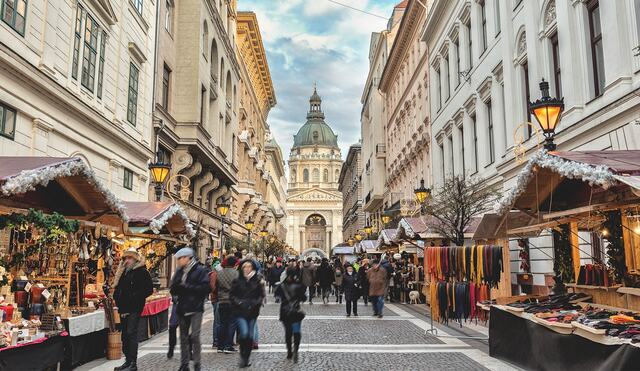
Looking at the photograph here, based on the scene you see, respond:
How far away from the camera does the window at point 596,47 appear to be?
13.1 m

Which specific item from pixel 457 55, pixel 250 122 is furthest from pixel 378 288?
pixel 250 122

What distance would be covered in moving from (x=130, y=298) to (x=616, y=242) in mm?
8078

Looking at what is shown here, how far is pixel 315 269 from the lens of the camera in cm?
2412

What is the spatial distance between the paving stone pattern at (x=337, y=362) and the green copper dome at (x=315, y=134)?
16278 centimetres

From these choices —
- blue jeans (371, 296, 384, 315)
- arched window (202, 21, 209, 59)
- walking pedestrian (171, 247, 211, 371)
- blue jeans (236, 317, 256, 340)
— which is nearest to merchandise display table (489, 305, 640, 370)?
blue jeans (236, 317, 256, 340)

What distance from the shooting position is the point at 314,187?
15125 centimetres

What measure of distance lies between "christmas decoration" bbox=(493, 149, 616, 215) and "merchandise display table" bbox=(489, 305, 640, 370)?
1.84 meters

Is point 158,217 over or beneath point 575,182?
beneath

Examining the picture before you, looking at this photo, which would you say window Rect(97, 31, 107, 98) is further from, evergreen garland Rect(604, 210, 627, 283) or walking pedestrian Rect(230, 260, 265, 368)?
evergreen garland Rect(604, 210, 627, 283)

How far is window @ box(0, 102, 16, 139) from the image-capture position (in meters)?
12.2

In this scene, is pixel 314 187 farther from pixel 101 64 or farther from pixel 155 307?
pixel 155 307

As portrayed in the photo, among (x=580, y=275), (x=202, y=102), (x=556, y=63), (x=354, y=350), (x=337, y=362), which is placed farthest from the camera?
(x=202, y=102)

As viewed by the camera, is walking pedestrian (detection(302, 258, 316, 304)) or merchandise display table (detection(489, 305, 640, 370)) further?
walking pedestrian (detection(302, 258, 316, 304))

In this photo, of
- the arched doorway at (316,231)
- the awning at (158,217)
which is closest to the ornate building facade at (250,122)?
the awning at (158,217)
